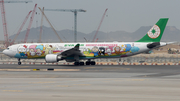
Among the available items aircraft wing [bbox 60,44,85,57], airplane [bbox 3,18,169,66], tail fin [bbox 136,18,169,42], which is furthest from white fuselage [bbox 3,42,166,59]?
tail fin [bbox 136,18,169,42]

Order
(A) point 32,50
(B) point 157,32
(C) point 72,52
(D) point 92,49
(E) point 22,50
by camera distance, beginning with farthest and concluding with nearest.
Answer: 1. (E) point 22,50
2. (A) point 32,50
3. (B) point 157,32
4. (D) point 92,49
5. (C) point 72,52

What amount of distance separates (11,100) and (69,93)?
3.15 meters

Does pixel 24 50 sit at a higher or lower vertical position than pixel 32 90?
higher

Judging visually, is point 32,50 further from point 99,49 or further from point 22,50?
point 99,49

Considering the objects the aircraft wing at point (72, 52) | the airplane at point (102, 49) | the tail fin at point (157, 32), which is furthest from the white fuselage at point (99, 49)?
the tail fin at point (157, 32)

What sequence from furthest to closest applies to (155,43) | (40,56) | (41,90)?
(40,56), (155,43), (41,90)

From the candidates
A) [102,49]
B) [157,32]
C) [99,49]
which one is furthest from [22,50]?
[157,32]

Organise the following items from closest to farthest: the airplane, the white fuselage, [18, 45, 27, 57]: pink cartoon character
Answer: the airplane
the white fuselage
[18, 45, 27, 57]: pink cartoon character

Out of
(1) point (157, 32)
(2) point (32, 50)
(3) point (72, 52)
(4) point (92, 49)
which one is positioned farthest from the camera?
(2) point (32, 50)

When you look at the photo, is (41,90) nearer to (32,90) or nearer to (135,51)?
(32,90)

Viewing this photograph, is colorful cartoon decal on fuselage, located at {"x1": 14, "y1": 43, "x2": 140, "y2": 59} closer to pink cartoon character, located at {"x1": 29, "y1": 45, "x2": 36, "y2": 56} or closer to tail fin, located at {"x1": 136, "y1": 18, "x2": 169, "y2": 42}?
pink cartoon character, located at {"x1": 29, "y1": 45, "x2": 36, "y2": 56}

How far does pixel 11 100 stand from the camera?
37.3 feet

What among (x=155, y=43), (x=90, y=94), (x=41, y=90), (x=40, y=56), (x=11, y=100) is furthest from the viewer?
(x=40, y=56)

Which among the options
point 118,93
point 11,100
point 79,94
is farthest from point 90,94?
point 11,100
